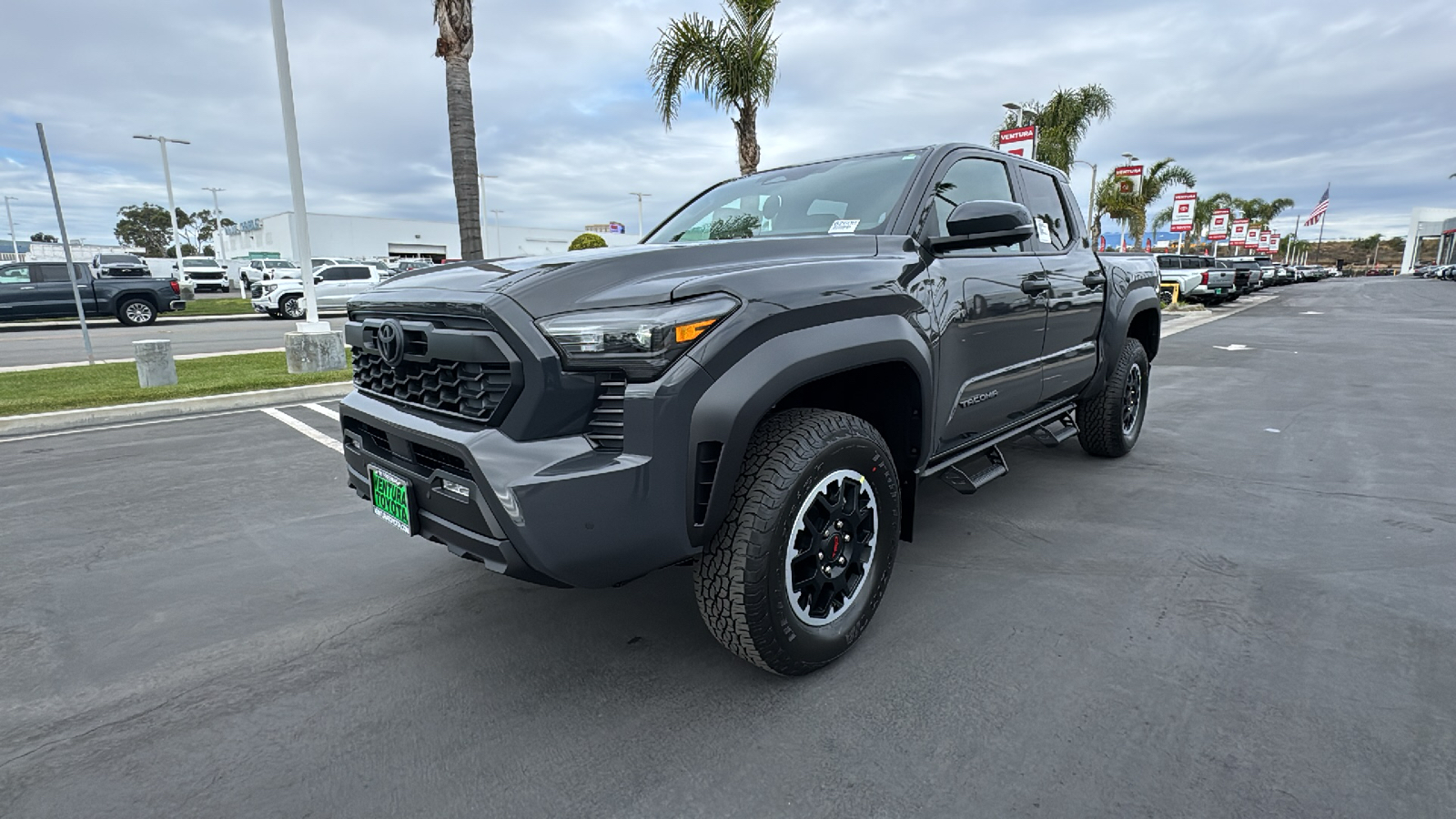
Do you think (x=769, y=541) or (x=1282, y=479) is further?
(x=1282, y=479)

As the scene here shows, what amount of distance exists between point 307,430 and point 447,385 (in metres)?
5.07

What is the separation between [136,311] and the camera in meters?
19.2

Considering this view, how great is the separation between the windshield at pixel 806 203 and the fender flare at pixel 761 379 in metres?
0.64

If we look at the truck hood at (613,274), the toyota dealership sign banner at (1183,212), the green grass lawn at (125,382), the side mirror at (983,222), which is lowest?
the green grass lawn at (125,382)

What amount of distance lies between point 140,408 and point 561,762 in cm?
739

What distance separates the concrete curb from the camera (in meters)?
6.70

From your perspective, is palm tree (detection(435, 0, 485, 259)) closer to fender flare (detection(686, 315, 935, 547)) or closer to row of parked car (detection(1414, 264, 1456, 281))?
fender flare (detection(686, 315, 935, 547))

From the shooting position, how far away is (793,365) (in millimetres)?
2232

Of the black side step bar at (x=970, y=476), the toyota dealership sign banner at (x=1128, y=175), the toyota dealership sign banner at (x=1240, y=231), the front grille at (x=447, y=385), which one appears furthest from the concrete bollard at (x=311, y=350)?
the toyota dealership sign banner at (x=1240, y=231)

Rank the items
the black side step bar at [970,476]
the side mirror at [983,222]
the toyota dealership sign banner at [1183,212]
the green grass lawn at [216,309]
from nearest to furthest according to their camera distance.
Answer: the side mirror at [983,222]
the black side step bar at [970,476]
the green grass lawn at [216,309]
the toyota dealership sign banner at [1183,212]

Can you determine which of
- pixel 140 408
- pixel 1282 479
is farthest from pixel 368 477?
pixel 140 408

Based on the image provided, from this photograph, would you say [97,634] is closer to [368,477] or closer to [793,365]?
[368,477]

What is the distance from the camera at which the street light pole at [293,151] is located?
30.7 feet

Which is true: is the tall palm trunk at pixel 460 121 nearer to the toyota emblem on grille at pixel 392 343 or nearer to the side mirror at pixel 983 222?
the toyota emblem on grille at pixel 392 343
